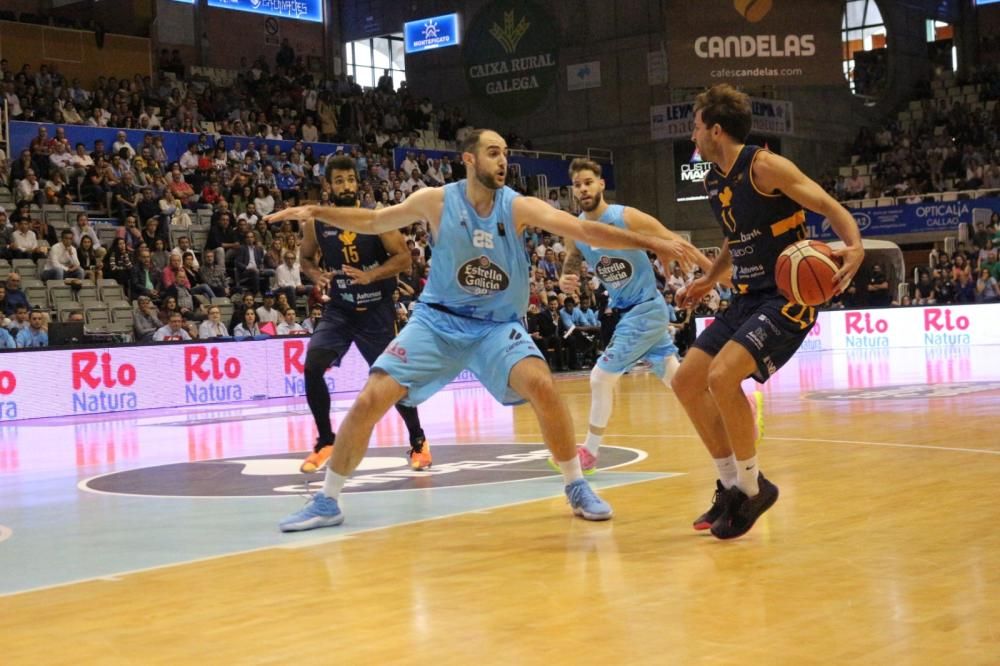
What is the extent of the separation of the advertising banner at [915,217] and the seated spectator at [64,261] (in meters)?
20.8

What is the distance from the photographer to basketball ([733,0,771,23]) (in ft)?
106

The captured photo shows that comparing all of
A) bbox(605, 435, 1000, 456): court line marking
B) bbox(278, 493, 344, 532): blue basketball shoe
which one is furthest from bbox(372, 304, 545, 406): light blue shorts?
bbox(605, 435, 1000, 456): court line marking

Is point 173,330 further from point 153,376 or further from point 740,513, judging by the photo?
point 740,513

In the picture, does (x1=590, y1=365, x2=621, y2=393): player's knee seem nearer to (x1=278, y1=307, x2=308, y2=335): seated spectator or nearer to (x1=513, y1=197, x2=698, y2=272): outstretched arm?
(x1=513, y1=197, x2=698, y2=272): outstretched arm

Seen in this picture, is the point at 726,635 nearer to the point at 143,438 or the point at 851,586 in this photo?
the point at 851,586

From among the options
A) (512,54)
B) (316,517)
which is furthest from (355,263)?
(512,54)

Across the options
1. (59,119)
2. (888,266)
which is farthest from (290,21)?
(888,266)

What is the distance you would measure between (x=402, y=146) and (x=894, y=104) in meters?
20.3

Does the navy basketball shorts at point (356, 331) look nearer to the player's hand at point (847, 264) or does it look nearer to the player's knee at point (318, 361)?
the player's knee at point (318, 361)

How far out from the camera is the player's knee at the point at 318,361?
8.77 metres

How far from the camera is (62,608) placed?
459 cm

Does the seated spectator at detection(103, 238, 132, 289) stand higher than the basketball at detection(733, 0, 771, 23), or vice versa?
the basketball at detection(733, 0, 771, 23)

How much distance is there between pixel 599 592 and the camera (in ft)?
15.0

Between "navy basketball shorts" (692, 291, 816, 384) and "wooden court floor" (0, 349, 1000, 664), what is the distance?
2.61 feet
